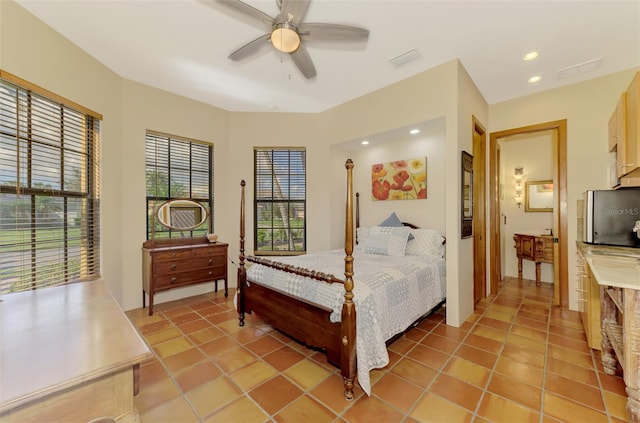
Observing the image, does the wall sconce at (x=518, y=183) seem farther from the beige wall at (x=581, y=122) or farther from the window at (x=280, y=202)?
the window at (x=280, y=202)

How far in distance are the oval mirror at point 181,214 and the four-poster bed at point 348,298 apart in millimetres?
1314

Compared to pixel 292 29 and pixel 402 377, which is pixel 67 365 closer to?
pixel 402 377

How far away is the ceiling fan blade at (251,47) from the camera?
2121 millimetres

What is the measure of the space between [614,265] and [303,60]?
2978 mm

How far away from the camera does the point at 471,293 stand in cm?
341

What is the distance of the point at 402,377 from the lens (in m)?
2.13

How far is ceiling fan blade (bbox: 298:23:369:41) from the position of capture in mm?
1961

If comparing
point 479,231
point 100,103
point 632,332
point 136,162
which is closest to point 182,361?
point 136,162

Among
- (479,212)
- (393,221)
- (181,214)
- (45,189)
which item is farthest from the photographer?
(393,221)

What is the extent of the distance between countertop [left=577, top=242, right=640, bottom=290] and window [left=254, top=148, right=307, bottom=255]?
3.56 meters

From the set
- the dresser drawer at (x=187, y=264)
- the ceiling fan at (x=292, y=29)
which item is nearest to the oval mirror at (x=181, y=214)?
the dresser drawer at (x=187, y=264)

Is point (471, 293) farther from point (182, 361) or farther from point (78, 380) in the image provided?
point (78, 380)

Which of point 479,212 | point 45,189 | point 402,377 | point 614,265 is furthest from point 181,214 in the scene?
point 614,265

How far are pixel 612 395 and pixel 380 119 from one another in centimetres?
343
